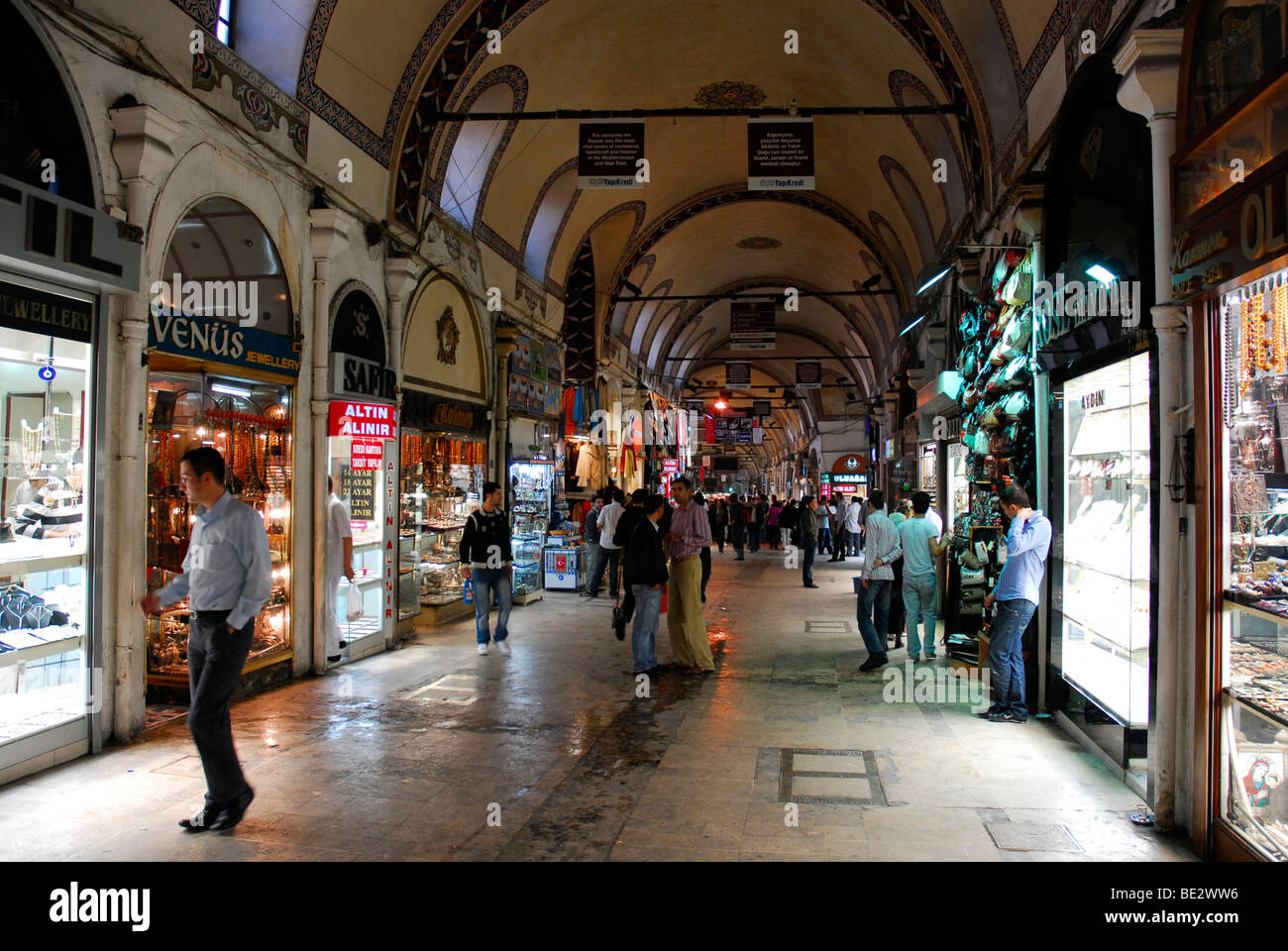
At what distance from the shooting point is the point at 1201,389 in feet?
11.8

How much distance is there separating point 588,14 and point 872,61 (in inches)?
133

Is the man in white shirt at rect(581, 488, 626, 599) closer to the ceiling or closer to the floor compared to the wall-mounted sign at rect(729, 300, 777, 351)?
closer to the floor

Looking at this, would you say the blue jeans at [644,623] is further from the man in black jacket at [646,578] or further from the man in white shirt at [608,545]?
the man in white shirt at [608,545]

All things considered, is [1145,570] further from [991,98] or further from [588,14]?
[588,14]

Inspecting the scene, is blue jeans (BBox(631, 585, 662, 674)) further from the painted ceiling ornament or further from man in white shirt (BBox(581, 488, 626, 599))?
the painted ceiling ornament

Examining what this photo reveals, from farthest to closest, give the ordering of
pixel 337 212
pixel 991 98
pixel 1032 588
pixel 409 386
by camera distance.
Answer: pixel 409 386 < pixel 991 98 < pixel 337 212 < pixel 1032 588

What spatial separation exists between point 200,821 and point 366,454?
13.9 ft

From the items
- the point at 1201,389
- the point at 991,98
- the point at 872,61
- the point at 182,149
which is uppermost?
the point at 872,61

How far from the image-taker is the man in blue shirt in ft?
18.1

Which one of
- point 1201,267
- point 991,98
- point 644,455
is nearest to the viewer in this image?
point 1201,267

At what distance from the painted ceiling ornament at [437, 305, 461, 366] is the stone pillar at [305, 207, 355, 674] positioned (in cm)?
259

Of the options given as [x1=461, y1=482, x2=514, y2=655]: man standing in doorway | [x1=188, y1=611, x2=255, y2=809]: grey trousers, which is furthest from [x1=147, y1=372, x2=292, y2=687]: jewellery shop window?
[x1=188, y1=611, x2=255, y2=809]: grey trousers

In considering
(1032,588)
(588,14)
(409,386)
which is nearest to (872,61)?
(588,14)

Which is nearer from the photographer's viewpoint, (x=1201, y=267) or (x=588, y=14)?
(x=1201, y=267)
